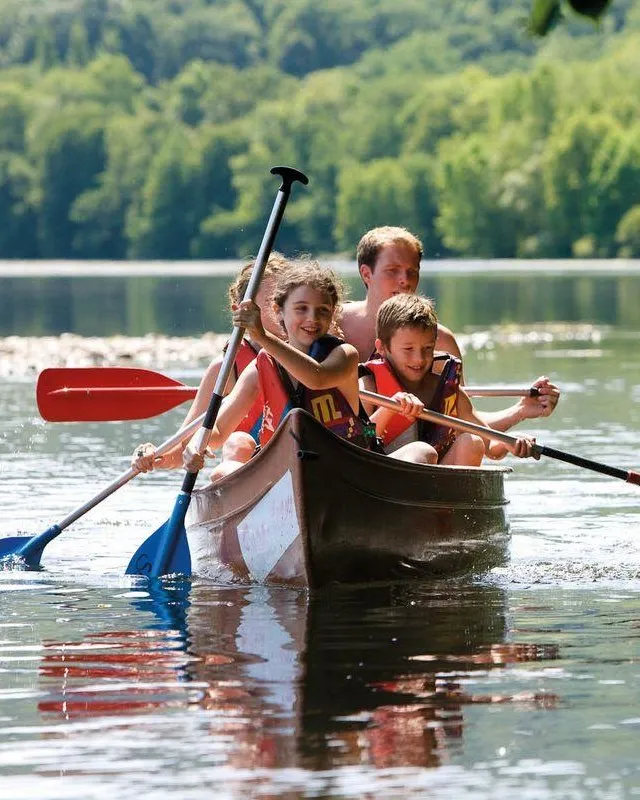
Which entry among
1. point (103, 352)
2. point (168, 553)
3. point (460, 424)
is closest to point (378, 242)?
point (460, 424)

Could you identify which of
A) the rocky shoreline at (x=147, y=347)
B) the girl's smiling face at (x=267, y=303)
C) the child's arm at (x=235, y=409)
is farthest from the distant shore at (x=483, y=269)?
the child's arm at (x=235, y=409)

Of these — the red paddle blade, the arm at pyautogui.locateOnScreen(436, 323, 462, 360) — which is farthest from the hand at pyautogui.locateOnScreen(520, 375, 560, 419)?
the red paddle blade

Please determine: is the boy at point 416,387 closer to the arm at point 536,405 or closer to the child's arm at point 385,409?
the child's arm at point 385,409

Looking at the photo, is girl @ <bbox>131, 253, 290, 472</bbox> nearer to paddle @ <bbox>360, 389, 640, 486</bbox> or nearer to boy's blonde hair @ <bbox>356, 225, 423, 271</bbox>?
boy's blonde hair @ <bbox>356, 225, 423, 271</bbox>

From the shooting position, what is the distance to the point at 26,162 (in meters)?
132

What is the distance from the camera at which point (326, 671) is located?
636 centimetres

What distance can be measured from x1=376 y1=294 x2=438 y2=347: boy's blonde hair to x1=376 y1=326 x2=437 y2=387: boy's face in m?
0.02

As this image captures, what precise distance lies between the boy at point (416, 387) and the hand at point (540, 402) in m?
0.33

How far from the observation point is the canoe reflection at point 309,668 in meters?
5.44

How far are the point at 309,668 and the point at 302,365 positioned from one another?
4.50 feet

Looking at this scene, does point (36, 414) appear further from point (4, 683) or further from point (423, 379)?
point (4, 683)

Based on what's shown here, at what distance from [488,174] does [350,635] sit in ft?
300

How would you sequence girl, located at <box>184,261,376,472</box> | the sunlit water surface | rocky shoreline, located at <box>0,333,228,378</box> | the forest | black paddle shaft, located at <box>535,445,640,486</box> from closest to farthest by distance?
the sunlit water surface < girl, located at <box>184,261,376,472</box> < black paddle shaft, located at <box>535,445,640,486</box> < rocky shoreline, located at <box>0,333,228,378</box> < the forest

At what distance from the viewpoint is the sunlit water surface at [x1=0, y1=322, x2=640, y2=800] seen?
5.07 meters
